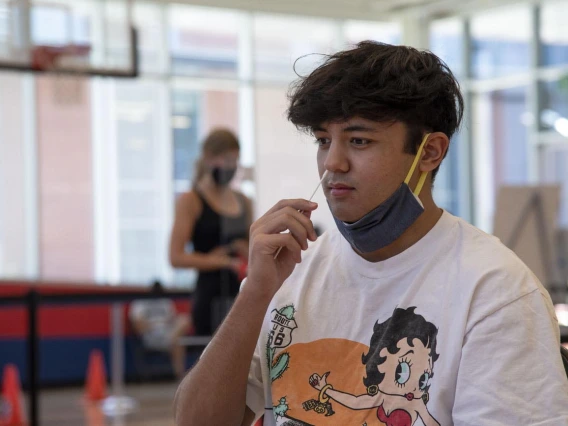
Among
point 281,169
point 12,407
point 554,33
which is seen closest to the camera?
point 12,407

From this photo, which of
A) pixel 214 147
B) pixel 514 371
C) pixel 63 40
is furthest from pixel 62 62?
pixel 514 371

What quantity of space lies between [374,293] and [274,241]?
18cm

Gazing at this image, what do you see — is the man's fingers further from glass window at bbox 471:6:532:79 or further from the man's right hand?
glass window at bbox 471:6:532:79

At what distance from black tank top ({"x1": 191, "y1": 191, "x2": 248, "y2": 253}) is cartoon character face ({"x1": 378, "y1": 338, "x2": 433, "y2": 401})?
9.36 ft

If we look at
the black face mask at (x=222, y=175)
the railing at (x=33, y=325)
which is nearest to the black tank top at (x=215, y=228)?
the black face mask at (x=222, y=175)

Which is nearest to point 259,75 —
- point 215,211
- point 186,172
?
point 186,172

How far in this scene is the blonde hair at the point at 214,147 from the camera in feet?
13.7

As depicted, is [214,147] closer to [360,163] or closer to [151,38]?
[360,163]

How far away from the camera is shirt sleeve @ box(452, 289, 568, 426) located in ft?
3.74

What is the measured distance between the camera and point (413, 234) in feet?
4.55

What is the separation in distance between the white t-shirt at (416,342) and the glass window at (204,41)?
7296 mm

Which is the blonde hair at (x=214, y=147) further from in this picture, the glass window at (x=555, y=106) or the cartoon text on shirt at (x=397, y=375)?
the glass window at (x=555, y=106)

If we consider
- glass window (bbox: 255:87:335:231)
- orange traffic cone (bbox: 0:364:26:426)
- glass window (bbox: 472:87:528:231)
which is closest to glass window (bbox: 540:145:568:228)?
glass window (bbox: 472:87:528:231)

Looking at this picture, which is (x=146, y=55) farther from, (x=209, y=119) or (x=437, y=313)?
(x=437, y=313)
